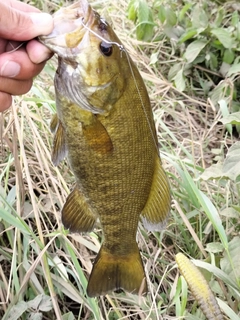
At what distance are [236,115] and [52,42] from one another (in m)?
0.86

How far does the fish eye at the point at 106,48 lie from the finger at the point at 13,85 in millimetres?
399

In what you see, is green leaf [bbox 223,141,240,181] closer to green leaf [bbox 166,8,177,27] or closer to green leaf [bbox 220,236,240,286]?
green leaf [bbox 220,236,240,286]

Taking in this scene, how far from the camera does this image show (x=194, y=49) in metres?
3.45

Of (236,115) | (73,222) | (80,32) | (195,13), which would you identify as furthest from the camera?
(195,13)

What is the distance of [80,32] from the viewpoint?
1.35 metres

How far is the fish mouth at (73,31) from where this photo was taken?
1.35m

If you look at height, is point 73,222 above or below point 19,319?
above

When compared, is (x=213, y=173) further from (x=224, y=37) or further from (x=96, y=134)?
(x=224, y=37)

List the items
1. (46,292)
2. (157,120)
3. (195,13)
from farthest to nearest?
(195,13), (157,120), (46,292)

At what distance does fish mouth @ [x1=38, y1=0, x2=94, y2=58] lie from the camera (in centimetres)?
135

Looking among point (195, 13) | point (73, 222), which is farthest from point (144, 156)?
point (195, 13)

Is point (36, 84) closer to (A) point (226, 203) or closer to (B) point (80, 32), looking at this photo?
(A) point (226, 203)

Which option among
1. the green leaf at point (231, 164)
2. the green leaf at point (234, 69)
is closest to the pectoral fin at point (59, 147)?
the green leaf at point (231, 164)

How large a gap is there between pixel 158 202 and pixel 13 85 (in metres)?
0.57
